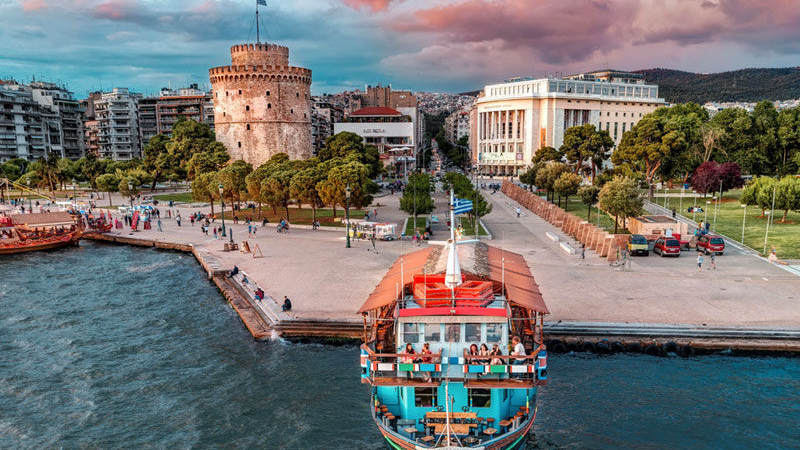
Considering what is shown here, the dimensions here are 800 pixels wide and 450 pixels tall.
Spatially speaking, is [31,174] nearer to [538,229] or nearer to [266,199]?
[266,199]

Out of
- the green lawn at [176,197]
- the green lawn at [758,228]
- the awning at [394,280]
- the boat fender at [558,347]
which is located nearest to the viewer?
the awning at [394,280]

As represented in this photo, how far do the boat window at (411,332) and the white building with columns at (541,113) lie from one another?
369 feet

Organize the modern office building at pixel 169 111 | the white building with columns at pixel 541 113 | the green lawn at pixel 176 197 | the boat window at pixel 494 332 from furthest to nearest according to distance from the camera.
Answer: the modern office building at pixel 169 111 → the white building with columns at pixel 541 113 → the green lawn at pixel 176 197 → the boat window at pixel 494 332

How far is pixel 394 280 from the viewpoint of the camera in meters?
19.5

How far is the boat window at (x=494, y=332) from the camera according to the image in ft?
Answer: 52.8

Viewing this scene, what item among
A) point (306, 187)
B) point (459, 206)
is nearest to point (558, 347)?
point (459, 206)

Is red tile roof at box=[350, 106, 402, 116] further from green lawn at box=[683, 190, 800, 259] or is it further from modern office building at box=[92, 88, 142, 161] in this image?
green lawn at box=[683, 190, 800, 259]

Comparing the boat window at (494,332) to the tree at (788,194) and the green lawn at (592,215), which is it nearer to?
the green lawn at (592,215)

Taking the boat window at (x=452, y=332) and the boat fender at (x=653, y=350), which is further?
the boat fender at (x=653, y=350)

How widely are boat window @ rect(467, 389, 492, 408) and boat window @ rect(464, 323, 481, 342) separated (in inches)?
59.6

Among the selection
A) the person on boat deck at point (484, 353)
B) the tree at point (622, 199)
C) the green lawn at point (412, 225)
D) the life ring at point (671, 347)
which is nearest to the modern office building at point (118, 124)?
the green lawn at point (412, 225)

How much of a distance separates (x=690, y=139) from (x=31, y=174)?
98.4m

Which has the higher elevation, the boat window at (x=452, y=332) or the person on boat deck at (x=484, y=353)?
the boat window at (x=452, y=332)

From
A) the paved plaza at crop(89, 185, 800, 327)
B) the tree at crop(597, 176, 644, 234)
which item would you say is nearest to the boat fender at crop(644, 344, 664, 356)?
Answer: the paved plaza at crop(89, 185, 800, 327)
